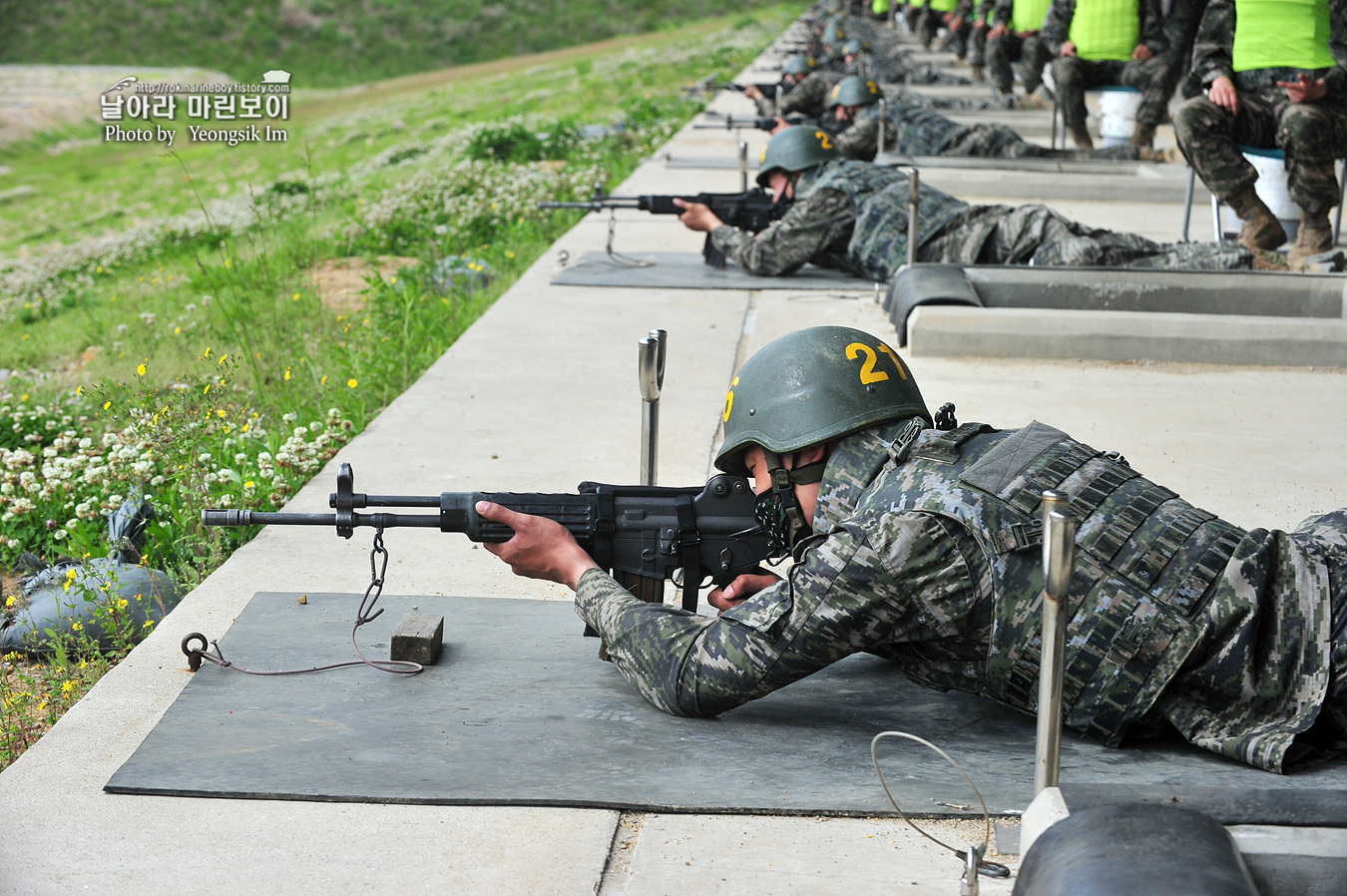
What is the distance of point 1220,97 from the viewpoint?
25.9 ft

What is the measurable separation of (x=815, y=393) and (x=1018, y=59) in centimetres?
1672

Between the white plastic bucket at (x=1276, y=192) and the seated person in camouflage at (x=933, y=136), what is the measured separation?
3.89 m

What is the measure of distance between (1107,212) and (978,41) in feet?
46.2

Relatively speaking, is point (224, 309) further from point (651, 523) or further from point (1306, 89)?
point (1306, 89)

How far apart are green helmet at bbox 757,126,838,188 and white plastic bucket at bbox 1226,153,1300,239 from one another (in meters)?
2.63

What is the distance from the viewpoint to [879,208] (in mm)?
7738

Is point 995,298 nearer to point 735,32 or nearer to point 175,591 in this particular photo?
point 175,591

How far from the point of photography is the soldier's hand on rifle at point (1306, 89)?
301 inches

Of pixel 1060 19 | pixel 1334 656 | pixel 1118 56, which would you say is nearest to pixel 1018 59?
pixel 1060 19

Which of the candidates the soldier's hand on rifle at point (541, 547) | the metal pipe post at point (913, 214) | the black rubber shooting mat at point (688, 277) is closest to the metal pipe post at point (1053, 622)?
the soldier's hand on rifle at point (541, 547)

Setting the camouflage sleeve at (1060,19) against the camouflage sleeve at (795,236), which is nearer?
the camouflage sleeve at (795,236)

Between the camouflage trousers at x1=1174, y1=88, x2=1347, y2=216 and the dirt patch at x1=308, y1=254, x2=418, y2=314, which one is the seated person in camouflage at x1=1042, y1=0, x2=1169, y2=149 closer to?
the camouflage trousers at x1=1174, y1=88, x2=1347, y2=216

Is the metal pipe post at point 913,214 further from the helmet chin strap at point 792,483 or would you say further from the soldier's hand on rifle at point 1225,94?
the helmet chin strap at point 792,483

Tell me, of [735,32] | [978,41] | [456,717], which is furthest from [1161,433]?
[735,32]
